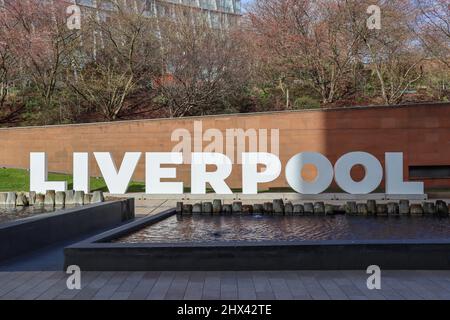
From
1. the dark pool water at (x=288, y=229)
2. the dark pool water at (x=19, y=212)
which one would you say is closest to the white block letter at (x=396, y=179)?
the dark pool water at (x=288, y=229)

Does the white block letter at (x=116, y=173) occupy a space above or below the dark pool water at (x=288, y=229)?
above

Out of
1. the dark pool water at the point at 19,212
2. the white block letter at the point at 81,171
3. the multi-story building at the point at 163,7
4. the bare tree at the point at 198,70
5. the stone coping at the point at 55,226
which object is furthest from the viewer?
the multi-story building at the point at 163,7

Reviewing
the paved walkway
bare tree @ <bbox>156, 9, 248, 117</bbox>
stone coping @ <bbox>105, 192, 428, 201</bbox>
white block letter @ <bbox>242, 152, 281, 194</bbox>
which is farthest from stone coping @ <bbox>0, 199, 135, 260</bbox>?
bare tree @ <bbox>156, 9, 248, 117</bbox>

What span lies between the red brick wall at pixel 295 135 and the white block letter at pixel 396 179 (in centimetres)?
463

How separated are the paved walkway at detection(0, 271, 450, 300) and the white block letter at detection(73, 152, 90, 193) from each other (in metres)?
14.4

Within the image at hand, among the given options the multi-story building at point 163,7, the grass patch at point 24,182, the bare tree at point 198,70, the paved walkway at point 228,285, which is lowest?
the paved walkway at point 228,285

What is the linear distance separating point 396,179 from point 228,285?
15.9 m

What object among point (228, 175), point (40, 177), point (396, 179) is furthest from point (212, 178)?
point (396, 179)

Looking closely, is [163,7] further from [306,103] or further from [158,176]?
[158,176]

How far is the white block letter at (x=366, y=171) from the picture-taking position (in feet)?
66.1

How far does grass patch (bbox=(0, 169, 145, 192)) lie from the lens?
24.9 metres

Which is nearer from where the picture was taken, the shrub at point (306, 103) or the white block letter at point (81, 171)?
the white block letter at point (81, 171)

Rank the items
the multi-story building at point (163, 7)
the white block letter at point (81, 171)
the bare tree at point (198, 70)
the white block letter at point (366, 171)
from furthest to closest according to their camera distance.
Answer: the multi-story building at point (163, 7), the bare tree at point (198, 70), the white block letter at point (81, 171), the white block letter at point (366, 171)

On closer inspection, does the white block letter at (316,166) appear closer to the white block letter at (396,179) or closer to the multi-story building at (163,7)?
the white block letter at (396,179)
